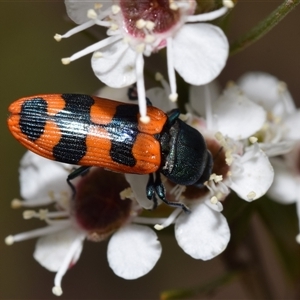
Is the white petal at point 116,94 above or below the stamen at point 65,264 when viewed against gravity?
above

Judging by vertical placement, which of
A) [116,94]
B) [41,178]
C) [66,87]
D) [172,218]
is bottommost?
[66,87]

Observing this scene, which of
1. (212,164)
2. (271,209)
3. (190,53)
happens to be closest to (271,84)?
(271,209)

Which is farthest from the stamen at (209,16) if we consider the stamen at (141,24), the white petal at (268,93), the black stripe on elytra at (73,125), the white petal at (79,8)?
the white petal at (268,93)

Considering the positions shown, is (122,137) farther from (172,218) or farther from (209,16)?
(209,16)

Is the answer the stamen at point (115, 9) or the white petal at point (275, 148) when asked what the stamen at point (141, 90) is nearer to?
the stamen at point (115, 9)

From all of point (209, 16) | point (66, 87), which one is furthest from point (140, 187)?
point (66, 87)

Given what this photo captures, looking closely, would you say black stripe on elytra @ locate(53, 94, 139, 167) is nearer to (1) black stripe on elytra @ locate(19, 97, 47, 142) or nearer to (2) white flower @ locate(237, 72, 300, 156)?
(1) black stripe on elytra @ locate(19, 97, 47, 142)

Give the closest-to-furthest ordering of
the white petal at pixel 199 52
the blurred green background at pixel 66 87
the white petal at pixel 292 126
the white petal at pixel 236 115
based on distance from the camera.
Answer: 1. the white petal at pixel 199 52
2. the white petal at pixel 236 115
3. the white petal at pixel 292 126
4. the blurred green background at pixel 66 87
